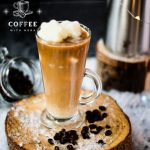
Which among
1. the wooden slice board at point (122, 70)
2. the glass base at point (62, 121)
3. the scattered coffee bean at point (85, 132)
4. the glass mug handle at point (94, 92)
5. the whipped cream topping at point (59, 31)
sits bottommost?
the wooden slice board at point (122, 70)

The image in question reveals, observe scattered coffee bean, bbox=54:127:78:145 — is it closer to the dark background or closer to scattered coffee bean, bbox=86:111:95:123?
scattered coffee bean, bbox=86:111:95:123

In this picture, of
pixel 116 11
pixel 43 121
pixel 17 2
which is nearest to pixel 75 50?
pixel 43 121

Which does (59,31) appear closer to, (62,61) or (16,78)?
(62,61)

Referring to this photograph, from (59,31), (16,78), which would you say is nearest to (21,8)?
(16,78)

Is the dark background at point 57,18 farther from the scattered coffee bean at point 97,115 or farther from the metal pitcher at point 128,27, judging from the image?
the scattered coffee bean at point 97,115

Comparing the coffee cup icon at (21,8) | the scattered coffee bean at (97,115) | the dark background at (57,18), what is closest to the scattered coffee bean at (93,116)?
the scattered coffee bean at (97,115)
